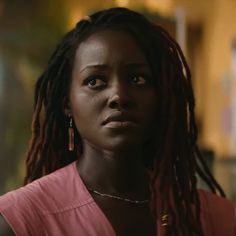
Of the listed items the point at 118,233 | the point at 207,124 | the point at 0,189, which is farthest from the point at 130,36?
the point at 207,124

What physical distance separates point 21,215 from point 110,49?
0.30m

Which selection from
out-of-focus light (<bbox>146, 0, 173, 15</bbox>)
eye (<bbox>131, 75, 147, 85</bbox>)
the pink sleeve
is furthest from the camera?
out-of-focus light (<bbox>146, 0, 173, 15</bbox>)

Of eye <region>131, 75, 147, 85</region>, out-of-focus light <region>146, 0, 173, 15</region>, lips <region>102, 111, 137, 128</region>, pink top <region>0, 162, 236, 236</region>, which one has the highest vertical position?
out-of-focus light <region>146, 0, 173, 15</region>

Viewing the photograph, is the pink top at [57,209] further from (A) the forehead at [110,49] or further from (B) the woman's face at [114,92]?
(A) the forehead at [110,49]

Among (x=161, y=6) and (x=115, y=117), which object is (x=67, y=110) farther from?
(x=161, y=6)

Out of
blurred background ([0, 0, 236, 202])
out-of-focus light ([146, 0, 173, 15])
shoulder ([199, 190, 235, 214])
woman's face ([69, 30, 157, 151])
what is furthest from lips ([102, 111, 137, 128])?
out-of-focus light ([146, 0, 173, 15])

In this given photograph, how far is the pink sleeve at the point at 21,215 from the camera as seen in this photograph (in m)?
0.84

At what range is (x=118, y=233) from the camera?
91cm

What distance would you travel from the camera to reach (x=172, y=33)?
206 centimetres

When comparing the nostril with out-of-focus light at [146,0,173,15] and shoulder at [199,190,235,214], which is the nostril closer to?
shoulder at [199,190,235,214]

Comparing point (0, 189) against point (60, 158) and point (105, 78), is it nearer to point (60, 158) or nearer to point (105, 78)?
point (60, 158)

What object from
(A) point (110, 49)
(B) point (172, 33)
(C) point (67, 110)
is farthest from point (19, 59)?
(A) point (110, 49)

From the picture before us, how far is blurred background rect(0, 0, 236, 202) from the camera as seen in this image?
271 centimetres

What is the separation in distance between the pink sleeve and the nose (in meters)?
0.20
